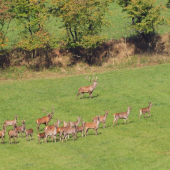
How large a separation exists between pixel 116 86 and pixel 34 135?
14.8 meters

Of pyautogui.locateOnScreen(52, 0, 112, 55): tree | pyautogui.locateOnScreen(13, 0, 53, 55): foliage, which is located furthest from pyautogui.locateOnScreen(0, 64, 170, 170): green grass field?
pyautogui.locateOnScreen(52, 0, 112, 55): tree

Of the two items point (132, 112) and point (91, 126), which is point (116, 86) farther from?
point (91, 126)

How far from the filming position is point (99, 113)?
33.0 meters

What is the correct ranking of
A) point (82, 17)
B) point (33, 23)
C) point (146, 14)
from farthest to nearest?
point (146, 14)
point (33, 23)
point (82, 17)

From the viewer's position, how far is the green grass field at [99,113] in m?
22.8

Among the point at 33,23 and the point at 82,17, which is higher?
the point at 82,17

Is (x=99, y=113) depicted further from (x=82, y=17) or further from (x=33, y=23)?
(x=33, y=23)

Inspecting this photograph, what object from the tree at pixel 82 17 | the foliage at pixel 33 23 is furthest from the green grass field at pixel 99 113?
the tree at pixel 82 17

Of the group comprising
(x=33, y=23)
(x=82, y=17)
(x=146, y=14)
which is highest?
(x=146, y=14)

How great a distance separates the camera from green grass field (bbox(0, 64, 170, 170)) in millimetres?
22844

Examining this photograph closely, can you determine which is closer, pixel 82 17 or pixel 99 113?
pixel 99 113

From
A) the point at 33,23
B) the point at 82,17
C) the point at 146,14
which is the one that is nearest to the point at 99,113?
the point at 82,17

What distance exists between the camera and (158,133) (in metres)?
27.3

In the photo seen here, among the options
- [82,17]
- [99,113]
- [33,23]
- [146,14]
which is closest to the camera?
[99,113]
